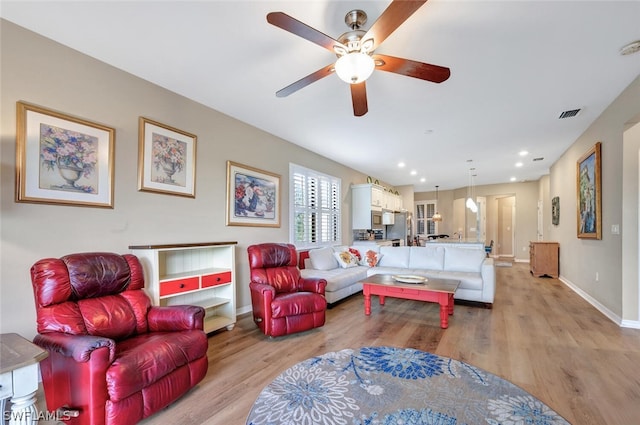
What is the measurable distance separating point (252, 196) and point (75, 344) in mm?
2827

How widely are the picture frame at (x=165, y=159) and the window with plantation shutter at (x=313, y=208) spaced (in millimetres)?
1942

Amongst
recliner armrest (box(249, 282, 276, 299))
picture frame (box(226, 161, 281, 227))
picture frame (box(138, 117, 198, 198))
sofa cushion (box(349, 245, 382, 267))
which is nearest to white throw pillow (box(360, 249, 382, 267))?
sofa cushion (box(349, 245, 382, 267))

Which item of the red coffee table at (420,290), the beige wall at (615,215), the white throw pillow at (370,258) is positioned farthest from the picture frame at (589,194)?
the white throw pillow at (370,258)

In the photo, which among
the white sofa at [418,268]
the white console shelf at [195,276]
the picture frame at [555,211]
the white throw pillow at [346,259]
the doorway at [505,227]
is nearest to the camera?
the white console shelf at [195,276]

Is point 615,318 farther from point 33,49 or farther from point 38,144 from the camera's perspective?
point 33,49

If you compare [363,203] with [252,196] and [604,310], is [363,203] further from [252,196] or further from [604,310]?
[604,310]

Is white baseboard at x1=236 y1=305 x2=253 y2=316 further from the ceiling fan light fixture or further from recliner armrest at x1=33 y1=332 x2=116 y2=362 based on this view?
the ceiling fan light fixture

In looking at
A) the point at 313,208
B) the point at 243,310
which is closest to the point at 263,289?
the point at 243,310

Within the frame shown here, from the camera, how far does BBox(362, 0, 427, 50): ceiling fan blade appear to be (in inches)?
59.6

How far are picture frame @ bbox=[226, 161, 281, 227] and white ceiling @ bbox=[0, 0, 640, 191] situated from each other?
0.74m

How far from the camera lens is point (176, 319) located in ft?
7.30

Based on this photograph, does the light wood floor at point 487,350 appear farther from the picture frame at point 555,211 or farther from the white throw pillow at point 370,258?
the picture frame at point 555,211

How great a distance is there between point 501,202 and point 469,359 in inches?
423

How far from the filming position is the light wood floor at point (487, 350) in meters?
1.92
